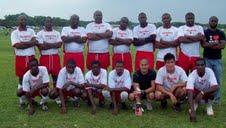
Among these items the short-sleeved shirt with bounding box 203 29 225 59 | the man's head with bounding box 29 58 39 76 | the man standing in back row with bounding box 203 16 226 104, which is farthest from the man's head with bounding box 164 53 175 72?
the man's head with bounding box 29 58 39 76

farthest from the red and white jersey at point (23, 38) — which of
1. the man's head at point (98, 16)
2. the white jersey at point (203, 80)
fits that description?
the white jersey at point (203, 80)

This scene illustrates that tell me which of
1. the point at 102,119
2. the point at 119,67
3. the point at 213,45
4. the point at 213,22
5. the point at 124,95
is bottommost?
the point at 102,119

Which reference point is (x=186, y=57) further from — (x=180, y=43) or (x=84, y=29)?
(x=84, y=29)

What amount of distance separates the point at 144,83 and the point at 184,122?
1.63 meters

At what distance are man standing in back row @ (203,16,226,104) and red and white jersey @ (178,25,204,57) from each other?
0.20 metres

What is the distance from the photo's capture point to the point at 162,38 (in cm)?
1141

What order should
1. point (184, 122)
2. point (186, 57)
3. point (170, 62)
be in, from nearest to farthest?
point (184, 122) → point (170, 62) → point (186, 57)

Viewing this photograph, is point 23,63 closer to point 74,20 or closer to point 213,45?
point 74,20

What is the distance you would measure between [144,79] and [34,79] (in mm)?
2504

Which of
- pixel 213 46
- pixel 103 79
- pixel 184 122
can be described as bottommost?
pixel 184 122

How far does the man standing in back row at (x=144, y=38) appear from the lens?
1161 centimetres

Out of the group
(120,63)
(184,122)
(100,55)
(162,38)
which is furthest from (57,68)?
(184,122)

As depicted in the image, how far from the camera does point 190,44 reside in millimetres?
11242

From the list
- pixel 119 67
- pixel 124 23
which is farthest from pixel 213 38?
pixel 119 67
